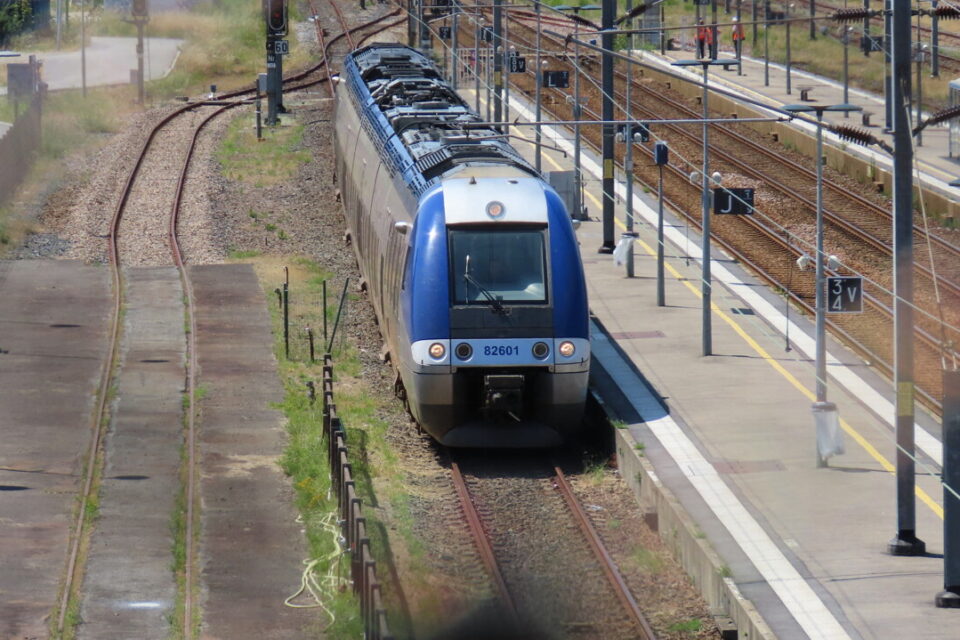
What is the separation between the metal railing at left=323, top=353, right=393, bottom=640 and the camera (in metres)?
12.7

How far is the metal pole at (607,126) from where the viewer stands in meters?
28.2

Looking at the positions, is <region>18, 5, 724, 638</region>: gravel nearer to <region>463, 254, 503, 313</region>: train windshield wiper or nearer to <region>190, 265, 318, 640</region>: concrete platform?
<region>190, 265, 318, 640</region>: concrete platform

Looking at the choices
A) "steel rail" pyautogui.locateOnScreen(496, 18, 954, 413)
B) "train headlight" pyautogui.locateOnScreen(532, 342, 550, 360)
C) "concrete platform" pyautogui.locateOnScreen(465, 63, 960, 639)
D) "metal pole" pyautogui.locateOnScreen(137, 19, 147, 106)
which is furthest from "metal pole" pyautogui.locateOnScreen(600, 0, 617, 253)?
"metal pole" pyautogui.locateOnScreen(137, 19, 147, 106)

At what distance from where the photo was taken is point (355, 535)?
14.7m

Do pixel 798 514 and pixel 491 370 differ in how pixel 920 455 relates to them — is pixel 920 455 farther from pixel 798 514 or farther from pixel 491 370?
pixel 491 370

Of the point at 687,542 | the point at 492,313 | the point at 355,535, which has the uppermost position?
the point at 492,313

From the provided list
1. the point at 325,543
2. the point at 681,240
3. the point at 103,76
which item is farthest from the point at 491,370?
the point at 103,76

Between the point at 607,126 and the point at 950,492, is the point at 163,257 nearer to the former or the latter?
the point at 607,126

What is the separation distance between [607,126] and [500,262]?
9897mm

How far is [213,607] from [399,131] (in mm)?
11344

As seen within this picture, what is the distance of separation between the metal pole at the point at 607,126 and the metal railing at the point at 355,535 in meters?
11.0

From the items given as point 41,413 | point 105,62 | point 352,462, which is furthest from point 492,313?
point 105,62

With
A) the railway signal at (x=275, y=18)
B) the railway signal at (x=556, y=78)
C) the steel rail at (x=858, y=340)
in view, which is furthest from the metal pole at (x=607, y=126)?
the railway signal at (x=275, y=18)

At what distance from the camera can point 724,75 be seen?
55.8 metres
